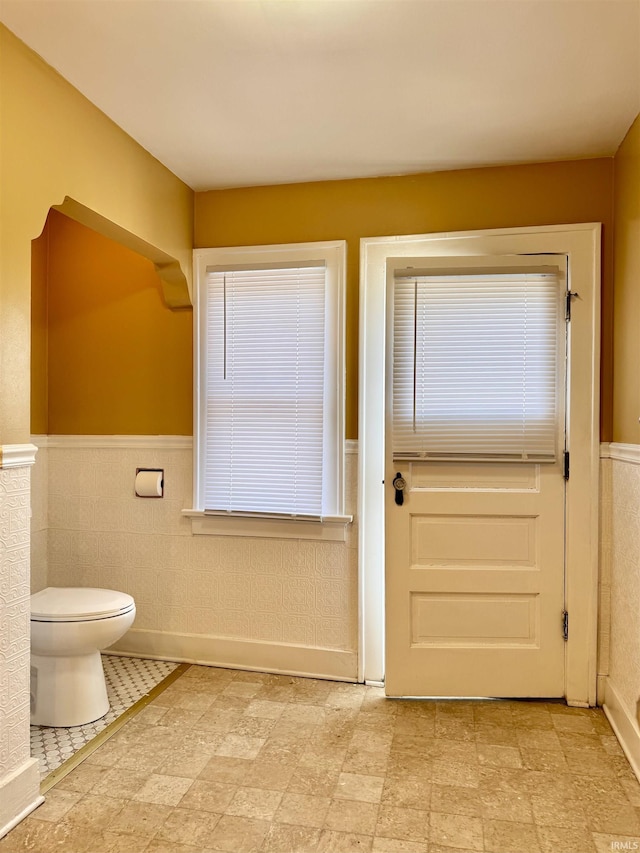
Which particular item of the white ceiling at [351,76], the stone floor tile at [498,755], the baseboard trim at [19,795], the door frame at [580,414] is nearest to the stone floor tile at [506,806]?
the stone floor tile at [498,755]

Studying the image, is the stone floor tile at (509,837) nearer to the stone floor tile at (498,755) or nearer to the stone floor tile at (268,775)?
the stone floor tile at (498,755)

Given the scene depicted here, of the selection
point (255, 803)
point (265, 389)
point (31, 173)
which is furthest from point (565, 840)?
point (31, 173)

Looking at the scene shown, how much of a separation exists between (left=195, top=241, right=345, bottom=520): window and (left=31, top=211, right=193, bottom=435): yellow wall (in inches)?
6.8

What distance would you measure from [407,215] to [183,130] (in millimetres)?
1059

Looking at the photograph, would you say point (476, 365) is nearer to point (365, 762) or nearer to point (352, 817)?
point (365, 762)

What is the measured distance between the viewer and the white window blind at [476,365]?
2.66m

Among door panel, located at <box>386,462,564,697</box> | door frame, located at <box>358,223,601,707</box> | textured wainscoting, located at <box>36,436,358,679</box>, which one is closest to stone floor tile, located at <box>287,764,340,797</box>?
door panel, located at <box>386,462,564,697</box>

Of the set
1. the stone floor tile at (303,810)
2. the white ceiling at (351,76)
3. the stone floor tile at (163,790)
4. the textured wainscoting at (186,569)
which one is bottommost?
the stone floor tile at (303,810)

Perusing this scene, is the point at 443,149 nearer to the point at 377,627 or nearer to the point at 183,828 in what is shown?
the point at 377,627

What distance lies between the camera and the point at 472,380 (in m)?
2.69

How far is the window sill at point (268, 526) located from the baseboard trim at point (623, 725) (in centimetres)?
130

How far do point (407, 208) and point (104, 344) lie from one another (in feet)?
5.57

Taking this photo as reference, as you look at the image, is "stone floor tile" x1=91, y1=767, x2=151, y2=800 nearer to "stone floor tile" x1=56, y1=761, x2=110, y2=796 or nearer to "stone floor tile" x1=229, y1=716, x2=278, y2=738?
"stone floor tile" x1=56, y1=761, x2=110, y2=796

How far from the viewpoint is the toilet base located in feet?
8.14
